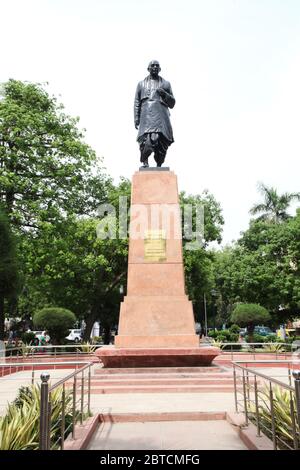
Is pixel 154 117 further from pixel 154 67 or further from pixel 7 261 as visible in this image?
pixel 7 261

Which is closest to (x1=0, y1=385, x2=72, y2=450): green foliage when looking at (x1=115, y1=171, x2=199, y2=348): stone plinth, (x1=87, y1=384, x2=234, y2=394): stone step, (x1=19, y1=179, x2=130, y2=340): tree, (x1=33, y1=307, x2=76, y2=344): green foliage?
(x1=87, y1=384, x2=234, y2=394): stone step

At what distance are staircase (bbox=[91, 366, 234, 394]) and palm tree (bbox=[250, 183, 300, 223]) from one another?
2573 cm

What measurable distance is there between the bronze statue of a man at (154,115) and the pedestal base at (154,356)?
5.49 m

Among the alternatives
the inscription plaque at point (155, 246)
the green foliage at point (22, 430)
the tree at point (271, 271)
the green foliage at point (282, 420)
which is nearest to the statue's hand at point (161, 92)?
the inscription plaque at point (155, 246)

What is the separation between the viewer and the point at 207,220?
27.0m

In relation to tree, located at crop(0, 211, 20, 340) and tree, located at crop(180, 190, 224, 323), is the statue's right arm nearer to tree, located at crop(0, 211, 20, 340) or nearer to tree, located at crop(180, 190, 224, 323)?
tree, located at crop(0, 211, 20, 340)

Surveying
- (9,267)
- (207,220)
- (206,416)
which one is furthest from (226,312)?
(206,416)

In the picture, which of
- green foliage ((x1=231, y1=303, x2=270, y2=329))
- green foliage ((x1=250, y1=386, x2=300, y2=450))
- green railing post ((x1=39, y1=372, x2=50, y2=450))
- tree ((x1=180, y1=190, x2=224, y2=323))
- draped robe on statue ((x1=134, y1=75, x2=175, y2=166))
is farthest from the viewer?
tree ((x1=180, y1=190, x2=224, y2=323))

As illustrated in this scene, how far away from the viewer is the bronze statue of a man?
1184cm

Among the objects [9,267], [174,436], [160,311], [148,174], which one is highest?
[148,174]

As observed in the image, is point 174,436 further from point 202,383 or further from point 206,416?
point 202,383

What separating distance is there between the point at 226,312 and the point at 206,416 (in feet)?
143

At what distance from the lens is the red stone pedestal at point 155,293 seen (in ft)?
30.2
